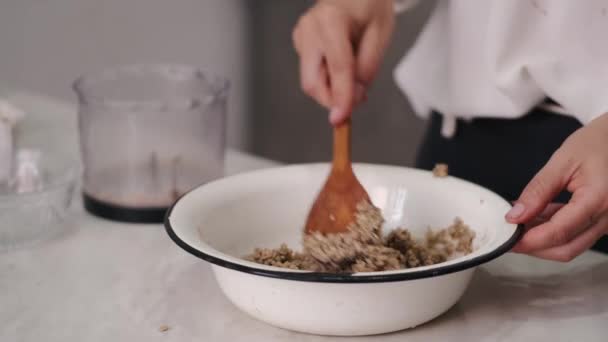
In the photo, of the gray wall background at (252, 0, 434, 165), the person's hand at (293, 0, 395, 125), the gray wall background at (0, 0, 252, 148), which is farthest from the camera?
the gray wall background at (252, 0, 434, 165)

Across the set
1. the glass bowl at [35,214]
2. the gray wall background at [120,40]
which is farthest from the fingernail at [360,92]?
the gray wall background at [120,40]

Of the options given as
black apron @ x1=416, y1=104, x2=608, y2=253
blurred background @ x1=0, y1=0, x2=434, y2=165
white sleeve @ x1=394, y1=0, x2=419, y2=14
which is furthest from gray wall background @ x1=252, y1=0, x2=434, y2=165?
black apron @ x1=416, y1=104, x2=608, y2=253

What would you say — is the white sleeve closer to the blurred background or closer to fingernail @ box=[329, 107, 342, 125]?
fingernail @ box=[329, 107, 342, 125]

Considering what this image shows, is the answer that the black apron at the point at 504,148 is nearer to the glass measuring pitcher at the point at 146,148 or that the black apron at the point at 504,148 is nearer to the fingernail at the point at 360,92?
the fingernail at the point at 360,92

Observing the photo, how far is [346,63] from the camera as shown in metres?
0.81

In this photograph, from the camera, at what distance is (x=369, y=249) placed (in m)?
0.69

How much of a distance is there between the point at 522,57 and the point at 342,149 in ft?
0.76

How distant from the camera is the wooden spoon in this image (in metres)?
0.75

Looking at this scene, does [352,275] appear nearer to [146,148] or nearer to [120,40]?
[146,148]

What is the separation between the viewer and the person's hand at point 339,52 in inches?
31.6

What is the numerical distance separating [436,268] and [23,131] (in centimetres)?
86

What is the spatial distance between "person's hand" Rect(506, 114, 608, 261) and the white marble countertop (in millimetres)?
65

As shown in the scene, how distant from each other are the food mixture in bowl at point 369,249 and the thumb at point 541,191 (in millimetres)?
90

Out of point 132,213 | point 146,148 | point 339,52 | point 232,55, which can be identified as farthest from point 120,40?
point 339,52
